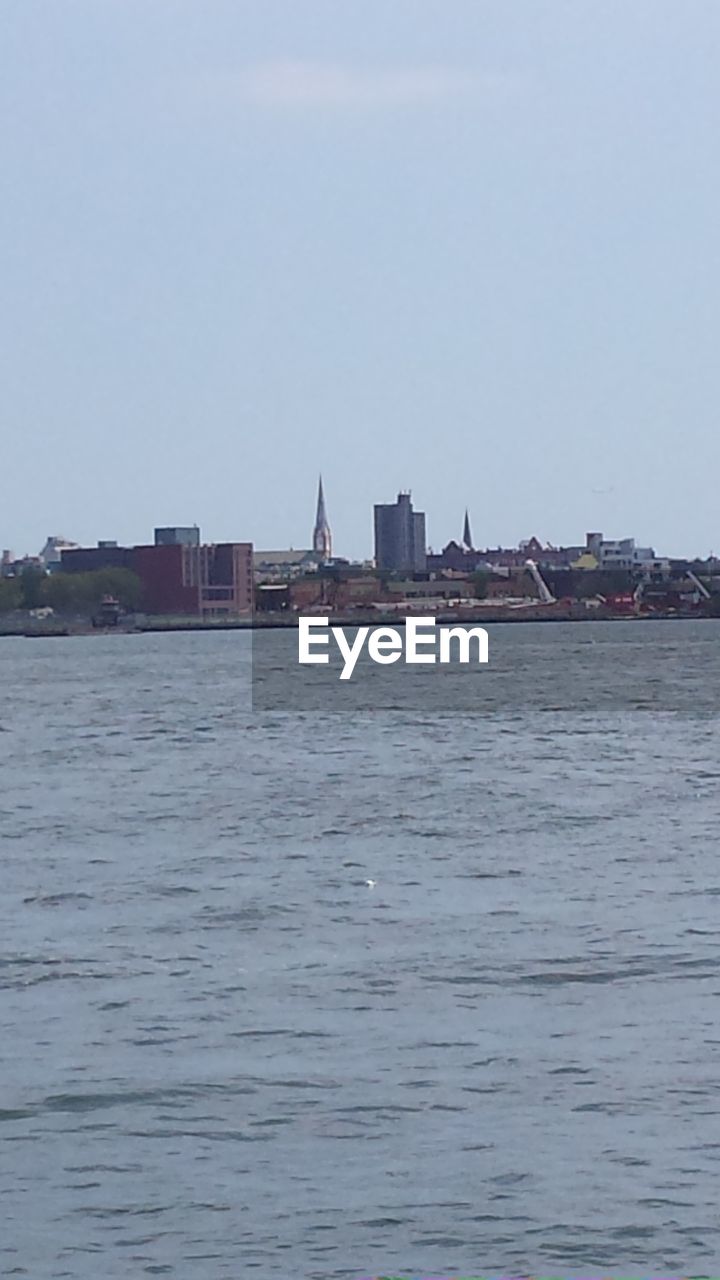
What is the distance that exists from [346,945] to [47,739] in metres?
27.2

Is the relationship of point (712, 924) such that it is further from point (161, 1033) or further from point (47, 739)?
point (47, 739)

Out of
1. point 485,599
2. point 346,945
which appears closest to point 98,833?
point 346,945

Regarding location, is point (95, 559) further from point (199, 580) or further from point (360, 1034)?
point (360, 1034)

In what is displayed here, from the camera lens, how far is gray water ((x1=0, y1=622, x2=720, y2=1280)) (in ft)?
27.7

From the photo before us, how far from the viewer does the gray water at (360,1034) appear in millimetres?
8438

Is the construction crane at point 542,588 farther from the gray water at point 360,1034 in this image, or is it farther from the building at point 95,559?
the gray water at point 360,1034

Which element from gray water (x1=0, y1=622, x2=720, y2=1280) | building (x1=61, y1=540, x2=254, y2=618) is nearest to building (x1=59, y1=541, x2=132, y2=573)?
building (x1=61, y1=540, x2=254, y2=618)

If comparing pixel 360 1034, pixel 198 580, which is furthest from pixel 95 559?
pixel 360 1034

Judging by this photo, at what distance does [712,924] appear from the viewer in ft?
48.0

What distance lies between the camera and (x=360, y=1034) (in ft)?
37.5

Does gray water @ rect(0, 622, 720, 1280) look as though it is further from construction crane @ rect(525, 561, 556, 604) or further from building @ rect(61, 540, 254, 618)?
construction crane @ rect(525, 561, 556, 604)

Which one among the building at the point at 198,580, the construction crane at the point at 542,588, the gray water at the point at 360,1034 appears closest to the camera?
the gray water at the point at 360,1034

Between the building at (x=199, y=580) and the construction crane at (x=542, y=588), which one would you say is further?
the construction crane at (x=542, y=588)

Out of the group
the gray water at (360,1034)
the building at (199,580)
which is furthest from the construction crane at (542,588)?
the gray water at (360,1034)
